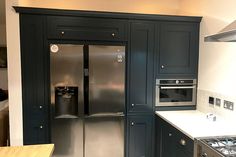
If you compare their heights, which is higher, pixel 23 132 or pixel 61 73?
pixel 61 73

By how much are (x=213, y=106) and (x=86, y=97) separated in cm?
155

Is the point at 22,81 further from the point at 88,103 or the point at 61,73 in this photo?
the point at 88,103

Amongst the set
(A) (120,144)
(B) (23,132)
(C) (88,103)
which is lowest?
(A) (120,144)

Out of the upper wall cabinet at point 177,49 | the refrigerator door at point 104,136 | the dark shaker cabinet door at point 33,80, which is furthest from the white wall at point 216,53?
the dark shaker cabinet door at point 33,80

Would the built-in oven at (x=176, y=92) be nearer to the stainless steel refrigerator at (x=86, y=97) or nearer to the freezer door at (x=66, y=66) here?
the stainless steel refrigerator at (x=86, y=97)

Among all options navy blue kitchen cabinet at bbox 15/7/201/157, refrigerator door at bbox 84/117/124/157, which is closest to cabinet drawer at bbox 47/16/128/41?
navy blue kitchen cabinet at bbox 15/7/201/157

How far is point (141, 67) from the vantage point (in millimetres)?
2797

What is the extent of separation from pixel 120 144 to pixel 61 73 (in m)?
1.18

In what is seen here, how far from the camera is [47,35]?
8.43 ft

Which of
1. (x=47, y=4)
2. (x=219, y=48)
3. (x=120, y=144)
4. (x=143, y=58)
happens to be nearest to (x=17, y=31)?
(x=47, y=4)

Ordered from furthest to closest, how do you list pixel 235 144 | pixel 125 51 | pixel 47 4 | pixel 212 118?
pixel 47 4 < pixel 125 51 < pixel 212 118 < pixel 235 144

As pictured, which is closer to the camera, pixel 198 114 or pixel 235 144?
pixel 235 144

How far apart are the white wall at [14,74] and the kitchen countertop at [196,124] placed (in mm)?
1740

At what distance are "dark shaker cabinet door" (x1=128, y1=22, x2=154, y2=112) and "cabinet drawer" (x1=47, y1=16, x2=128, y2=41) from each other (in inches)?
7.1
